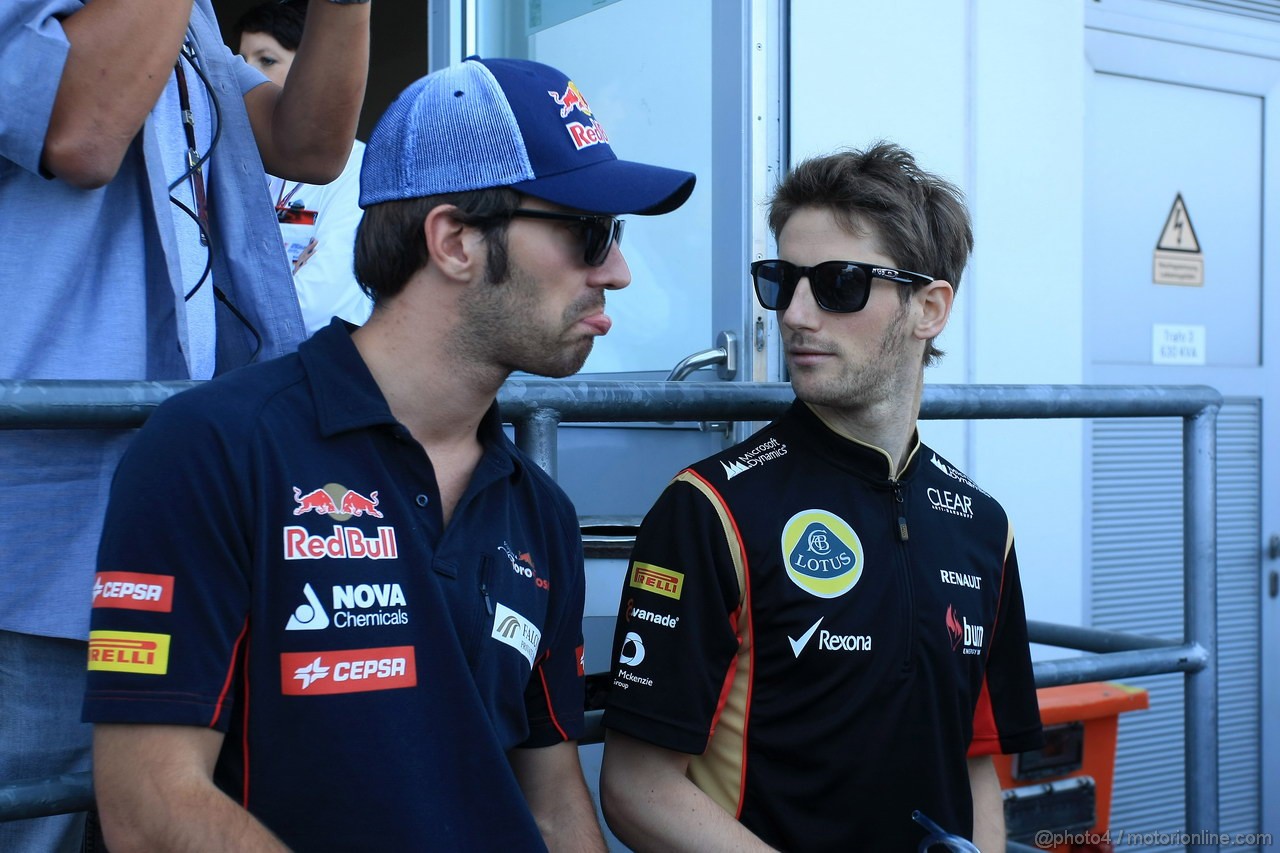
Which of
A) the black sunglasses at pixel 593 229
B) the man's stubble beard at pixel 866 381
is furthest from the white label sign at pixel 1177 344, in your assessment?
the black sunglasses at pixel 593 229

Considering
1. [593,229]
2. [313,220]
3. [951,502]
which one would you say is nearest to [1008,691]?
[951,502]

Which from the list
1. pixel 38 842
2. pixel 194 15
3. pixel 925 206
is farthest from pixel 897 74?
pixel 38 842

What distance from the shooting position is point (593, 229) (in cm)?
162

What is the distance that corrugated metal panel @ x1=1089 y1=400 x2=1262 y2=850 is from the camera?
422 centimetres

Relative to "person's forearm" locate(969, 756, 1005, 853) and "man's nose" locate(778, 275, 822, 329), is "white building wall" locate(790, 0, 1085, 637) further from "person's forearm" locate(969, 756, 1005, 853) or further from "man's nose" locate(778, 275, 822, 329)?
"person's forearm" locate(969, 756, 1005, 853)

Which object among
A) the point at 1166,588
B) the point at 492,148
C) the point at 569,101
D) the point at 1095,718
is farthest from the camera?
the point at 1166,588

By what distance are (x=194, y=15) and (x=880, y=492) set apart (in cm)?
123

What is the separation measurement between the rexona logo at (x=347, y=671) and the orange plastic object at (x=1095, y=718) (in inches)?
87.5

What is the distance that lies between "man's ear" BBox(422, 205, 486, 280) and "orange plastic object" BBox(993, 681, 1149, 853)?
2.18 m

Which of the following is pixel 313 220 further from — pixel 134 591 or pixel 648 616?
pixel 134 591

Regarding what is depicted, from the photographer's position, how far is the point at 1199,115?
4.45 meters

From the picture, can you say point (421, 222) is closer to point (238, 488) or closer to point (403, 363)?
point (403, 363)

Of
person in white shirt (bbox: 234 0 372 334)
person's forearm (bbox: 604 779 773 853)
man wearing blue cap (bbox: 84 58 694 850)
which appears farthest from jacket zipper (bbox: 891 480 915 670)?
person in white shirt (bbox: 234 0 372 334)

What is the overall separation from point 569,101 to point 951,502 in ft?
3.06
